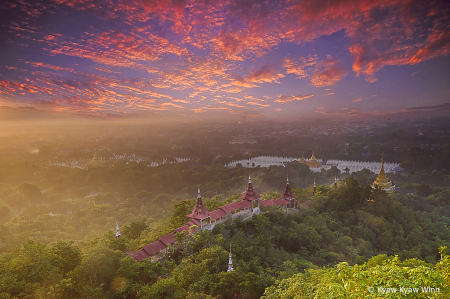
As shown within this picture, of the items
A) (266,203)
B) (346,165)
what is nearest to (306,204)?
(266,203)

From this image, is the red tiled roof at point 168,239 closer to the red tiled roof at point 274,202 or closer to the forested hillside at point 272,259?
the forested hillside at point 272,259

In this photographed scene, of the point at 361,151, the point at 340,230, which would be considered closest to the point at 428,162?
the point at 361,151

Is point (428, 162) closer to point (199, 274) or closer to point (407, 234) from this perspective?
point (407, 234)

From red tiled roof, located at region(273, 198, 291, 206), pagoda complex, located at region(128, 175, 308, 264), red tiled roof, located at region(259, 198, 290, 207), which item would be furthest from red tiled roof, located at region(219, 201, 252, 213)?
red tiled roof, located at region(273, 198, 291, 206)

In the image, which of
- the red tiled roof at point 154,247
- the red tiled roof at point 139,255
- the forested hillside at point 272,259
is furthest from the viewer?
the red tiled roof at point 154,247

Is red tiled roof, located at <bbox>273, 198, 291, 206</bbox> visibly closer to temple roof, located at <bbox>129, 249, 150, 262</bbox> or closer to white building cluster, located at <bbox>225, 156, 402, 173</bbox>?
temple roof, located at <bbox>129, 249, 150, 262</bbox>

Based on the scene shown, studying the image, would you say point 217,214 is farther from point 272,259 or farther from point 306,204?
point 306,204

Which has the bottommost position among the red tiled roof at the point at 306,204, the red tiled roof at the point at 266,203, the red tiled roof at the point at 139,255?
the red tiled roof at the point at 306,204

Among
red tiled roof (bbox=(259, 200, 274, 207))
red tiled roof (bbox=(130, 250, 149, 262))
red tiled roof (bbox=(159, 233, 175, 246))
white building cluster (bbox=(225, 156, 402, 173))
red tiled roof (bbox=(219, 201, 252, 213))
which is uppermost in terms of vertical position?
red tiled roof (bbox=(219, 201, 252, 213))

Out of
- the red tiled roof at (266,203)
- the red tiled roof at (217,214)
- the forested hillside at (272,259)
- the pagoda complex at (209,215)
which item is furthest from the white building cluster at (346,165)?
the red tiled roof at (217,214)
